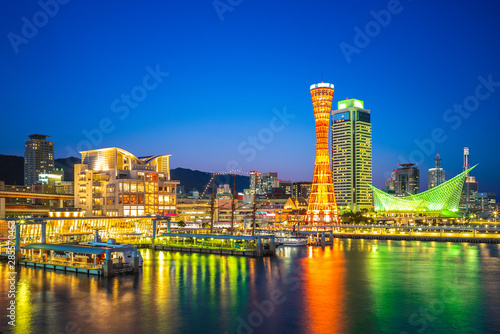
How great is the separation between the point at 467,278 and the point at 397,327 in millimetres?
16808

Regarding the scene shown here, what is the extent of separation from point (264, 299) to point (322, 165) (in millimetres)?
65553

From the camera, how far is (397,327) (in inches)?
920

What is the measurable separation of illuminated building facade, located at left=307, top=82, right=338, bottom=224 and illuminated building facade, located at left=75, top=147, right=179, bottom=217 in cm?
2974

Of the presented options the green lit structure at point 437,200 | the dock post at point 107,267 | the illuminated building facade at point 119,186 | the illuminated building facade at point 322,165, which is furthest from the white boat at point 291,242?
the green lit structure at point 437,200

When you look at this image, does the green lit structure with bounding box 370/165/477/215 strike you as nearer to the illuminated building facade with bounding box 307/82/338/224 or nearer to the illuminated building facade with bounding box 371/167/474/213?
the illuminated building facade with bounding box 371/167/474/213

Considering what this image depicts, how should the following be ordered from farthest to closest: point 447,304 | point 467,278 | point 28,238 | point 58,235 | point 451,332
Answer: point 58,235, point 28,238, point 467,278, point 447,304, point 451,332

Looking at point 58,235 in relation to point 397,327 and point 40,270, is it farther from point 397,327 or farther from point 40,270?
point 397,327

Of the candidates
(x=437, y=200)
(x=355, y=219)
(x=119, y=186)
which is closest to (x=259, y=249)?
(x=119, y=186)

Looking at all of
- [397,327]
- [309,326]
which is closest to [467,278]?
[397,327]

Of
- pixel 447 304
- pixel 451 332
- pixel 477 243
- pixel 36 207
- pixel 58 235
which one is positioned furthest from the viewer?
pixel 36 207

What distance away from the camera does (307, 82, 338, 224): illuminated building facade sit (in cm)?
9131

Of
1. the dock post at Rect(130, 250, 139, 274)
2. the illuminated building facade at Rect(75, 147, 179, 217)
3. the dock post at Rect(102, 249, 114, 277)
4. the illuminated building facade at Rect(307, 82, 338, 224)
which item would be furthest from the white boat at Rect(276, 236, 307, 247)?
the illuminated building facade at Rect(75, 147, 179, 217)

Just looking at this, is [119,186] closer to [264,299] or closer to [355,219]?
[355,219]

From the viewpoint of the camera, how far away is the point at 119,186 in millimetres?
93688
